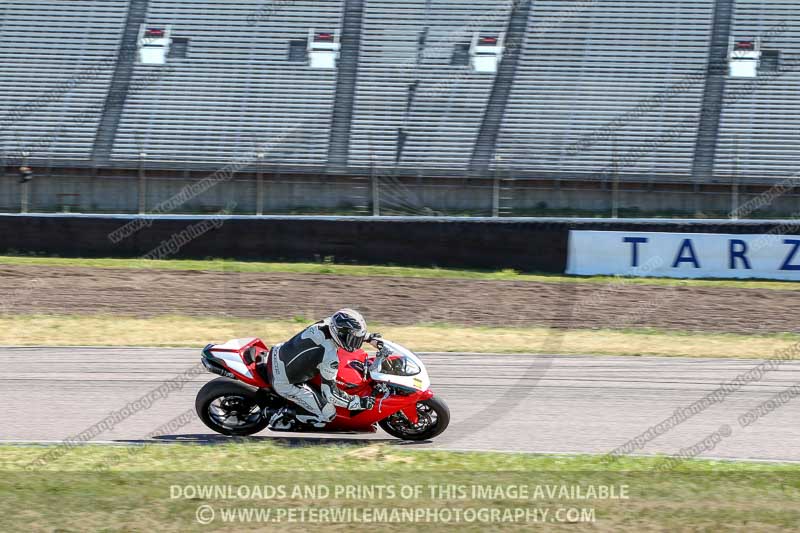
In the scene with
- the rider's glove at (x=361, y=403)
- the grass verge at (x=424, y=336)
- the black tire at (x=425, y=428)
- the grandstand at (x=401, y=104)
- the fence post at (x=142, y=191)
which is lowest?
the grass verge at (x=424, y=336)

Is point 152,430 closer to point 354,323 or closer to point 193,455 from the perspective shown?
point 193,455

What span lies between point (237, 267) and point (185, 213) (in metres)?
4.20

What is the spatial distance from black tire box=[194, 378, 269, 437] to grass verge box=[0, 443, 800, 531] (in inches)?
23.7

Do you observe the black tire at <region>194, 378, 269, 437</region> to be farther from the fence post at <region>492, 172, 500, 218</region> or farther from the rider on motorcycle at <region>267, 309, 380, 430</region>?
the fence post at <region>492, 172, 500, 218</region>

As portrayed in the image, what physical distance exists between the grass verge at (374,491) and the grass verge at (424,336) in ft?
21.2

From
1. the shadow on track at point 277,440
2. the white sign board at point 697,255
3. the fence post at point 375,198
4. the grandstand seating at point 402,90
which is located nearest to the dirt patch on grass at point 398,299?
the white sign board at point 697,255

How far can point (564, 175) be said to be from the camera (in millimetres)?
24688

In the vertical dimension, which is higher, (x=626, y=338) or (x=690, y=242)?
(x=690, y=242)

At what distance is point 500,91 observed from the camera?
89.6 feet

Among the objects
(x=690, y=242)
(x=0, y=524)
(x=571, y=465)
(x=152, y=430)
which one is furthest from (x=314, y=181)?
(x=0, y=524)

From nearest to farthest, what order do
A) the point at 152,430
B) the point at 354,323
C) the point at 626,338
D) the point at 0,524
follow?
the point at 0,524
the point at 354,323
the point at 152,430
the point at 626,338

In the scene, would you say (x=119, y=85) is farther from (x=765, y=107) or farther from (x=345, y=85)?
(x=765, y=107)

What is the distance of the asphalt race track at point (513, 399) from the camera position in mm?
9477

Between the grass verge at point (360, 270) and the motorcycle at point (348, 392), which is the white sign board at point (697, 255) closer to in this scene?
the grass verge at point (360, 270)
